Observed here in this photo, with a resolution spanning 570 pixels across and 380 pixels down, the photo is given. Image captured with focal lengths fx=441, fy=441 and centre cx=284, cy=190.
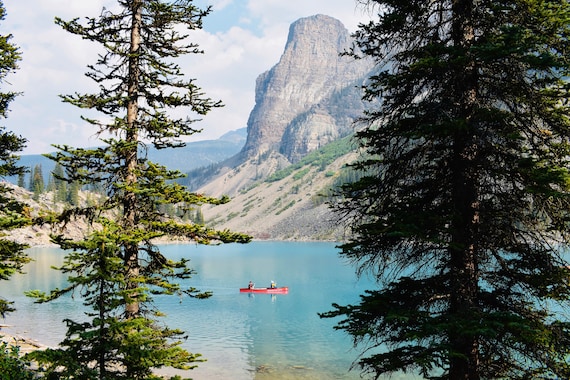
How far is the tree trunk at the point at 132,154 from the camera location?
1190 centimetres

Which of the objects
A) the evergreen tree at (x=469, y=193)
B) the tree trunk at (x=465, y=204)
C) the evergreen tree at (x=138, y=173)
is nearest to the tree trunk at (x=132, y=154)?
the evergreen tree at (x=138, y=173)

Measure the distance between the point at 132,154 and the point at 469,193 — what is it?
889 cm

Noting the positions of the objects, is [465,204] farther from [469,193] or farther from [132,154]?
[132,154]

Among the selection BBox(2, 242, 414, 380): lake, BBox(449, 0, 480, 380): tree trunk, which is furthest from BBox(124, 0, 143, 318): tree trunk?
BBox(2, 242, 414, 380): lake

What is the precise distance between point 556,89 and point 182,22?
1037cm

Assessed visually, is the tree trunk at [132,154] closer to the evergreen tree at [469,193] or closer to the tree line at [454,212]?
the tree line at [454,212]

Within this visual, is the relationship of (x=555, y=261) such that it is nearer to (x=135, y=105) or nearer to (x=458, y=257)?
(x=458, y=257)

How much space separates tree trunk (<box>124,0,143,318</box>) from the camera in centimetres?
1190

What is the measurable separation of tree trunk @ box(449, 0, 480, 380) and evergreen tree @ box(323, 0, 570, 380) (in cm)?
3

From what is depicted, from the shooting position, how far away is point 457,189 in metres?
9.13

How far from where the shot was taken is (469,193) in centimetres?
903

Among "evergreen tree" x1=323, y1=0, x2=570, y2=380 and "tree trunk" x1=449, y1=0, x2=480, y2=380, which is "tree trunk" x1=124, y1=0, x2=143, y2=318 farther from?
"tree trunk" x1=449, y1=0, x2=480, y2=380

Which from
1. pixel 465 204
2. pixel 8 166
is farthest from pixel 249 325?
pixel 465 204

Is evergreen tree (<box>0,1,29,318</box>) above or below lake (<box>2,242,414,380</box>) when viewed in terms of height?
above
